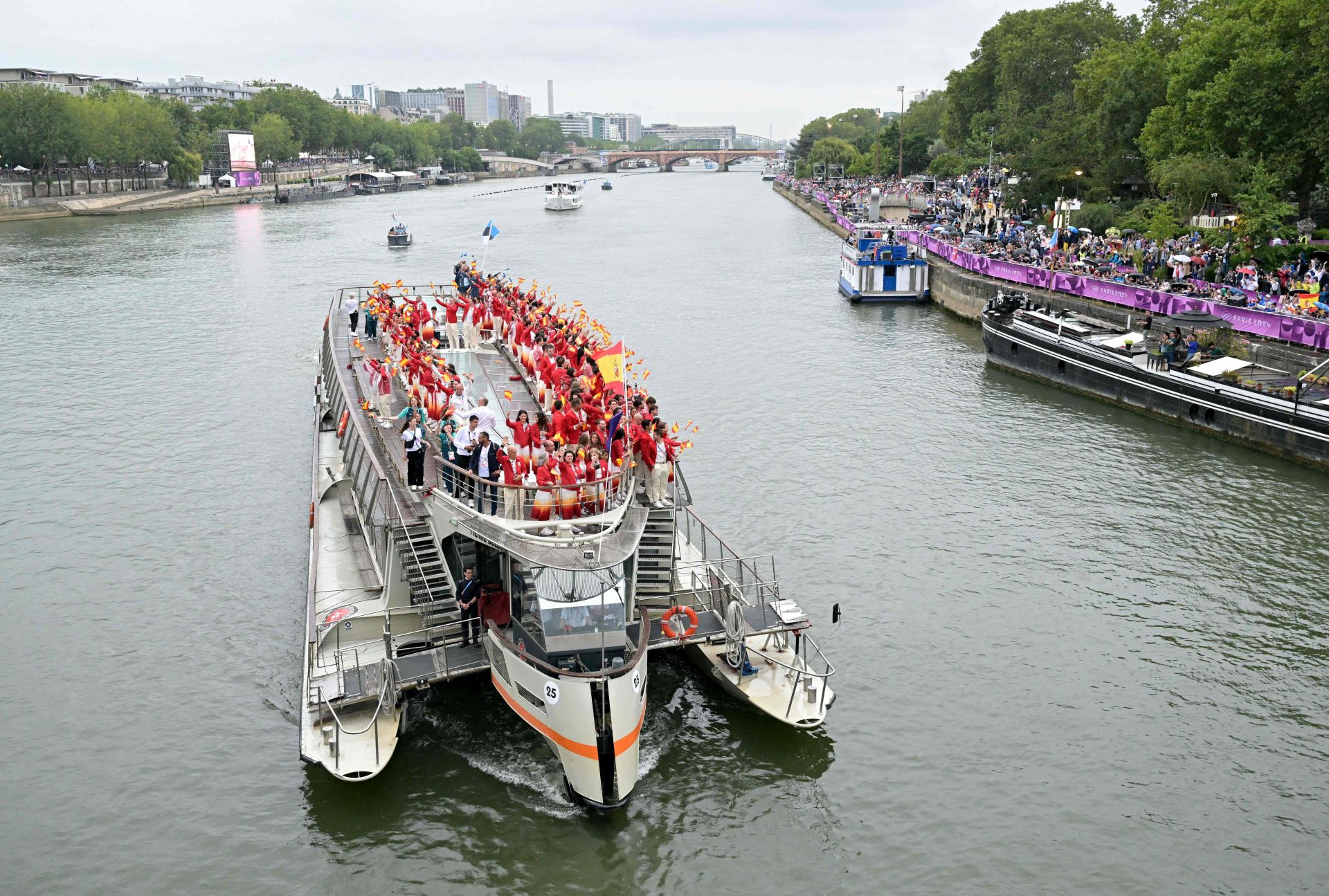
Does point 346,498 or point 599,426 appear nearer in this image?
point 599,426

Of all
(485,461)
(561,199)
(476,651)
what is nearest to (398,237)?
(561,199)

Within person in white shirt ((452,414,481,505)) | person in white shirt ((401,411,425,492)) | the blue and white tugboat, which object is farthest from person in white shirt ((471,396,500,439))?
the blue and white tugboat

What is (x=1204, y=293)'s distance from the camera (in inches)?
1618

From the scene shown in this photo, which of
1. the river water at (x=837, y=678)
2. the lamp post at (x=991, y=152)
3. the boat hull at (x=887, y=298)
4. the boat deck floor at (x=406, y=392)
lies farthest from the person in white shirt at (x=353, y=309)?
the lamp post at (x=991, y=152)

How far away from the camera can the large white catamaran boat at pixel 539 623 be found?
52.7 ft

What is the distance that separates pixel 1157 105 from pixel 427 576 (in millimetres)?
57828

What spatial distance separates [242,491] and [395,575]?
13.4 metres

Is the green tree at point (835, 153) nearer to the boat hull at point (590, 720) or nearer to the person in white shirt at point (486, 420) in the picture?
the person in white shirt at point (486, 420)

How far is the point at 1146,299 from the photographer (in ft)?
139

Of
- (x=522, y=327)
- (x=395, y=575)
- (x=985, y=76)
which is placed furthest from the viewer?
(x=985, y=76)

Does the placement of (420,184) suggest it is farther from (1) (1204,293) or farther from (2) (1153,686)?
(2) (1153,686)

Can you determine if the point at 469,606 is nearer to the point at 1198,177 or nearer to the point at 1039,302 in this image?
the point at 1039,302

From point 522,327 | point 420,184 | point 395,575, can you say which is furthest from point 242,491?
point 420,184

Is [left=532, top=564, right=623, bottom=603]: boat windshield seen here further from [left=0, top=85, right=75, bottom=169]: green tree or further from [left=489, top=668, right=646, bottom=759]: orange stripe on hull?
[left=0, top=85, right=75, bottom=169]: green tree
